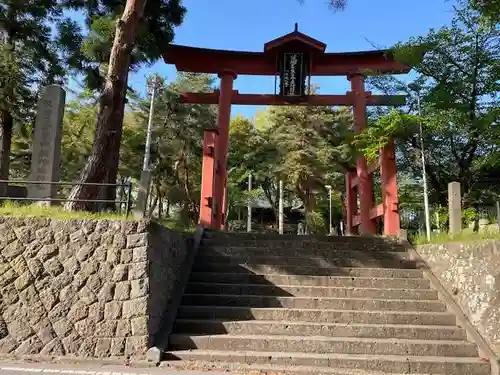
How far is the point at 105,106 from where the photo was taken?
786 centimetres

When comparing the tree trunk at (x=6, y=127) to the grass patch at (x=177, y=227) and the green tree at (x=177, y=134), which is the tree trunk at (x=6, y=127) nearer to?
the grass patch at (x=177, y=227)

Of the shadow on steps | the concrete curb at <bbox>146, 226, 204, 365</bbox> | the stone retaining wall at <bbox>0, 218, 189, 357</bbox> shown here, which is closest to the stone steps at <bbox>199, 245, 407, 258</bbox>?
the shadow on steps

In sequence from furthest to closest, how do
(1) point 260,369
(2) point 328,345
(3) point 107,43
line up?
1. (3) point 107,43
2. (2) point 328,345
3. (1) point 260,369

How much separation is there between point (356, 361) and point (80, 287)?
3479 millimetres

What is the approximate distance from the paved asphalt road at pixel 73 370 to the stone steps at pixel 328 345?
62 centimetres

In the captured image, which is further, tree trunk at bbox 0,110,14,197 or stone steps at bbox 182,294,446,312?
tree trunk at bbox 0,110,14,197

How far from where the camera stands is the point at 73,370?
4.90 metres

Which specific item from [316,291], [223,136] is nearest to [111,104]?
[223,136]

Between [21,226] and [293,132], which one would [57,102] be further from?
[293,132]

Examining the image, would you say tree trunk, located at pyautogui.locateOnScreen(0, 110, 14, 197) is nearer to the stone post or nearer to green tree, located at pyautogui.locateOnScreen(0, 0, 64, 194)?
green tree, located at pyautogui.locateOnScreen(0, 0, 64, 194)

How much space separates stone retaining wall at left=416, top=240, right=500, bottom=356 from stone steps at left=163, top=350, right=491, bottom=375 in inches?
20.2

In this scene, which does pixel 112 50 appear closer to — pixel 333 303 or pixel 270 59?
pixel 270 59

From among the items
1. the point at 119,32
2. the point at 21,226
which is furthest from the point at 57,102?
the point at 21,226

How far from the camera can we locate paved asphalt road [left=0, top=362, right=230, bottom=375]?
15.6 feet
